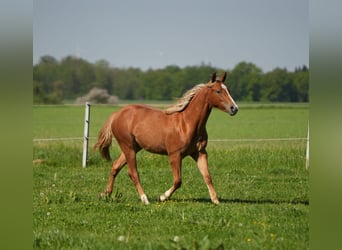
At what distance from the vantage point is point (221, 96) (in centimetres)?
602

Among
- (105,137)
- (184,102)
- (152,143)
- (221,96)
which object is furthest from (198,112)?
(105,137)

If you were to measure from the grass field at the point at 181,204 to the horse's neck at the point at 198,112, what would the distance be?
3.33 ft

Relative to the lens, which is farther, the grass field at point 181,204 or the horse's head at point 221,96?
the horse's head at point 221,96

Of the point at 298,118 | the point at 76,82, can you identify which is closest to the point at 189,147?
the point at 298,118

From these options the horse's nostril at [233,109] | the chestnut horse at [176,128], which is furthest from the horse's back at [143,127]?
the horse's nostril at [233,109]

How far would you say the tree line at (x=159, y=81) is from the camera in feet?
30.3

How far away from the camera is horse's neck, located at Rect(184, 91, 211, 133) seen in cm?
623

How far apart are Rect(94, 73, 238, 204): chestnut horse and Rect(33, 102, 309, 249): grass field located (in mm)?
519

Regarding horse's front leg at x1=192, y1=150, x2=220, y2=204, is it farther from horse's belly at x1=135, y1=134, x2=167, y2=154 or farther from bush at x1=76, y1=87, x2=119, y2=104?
bush at x1=76, y1=87, x2=119, y2=104

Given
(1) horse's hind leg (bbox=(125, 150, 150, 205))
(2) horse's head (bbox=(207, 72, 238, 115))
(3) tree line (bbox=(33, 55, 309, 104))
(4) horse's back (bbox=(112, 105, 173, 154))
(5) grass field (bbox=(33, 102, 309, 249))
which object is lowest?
(5) grass field (bbox=(33, 102, 309, 249))

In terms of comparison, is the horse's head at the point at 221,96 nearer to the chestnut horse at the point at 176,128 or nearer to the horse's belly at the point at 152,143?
the chestnut horse at the point at 176,128

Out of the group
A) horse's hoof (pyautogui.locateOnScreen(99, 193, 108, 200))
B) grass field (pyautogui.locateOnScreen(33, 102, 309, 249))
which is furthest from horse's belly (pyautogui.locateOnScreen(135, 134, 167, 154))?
horse's hoof (pyautogui.locateOnScreen(99, 193, 108, 200))
